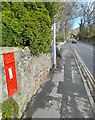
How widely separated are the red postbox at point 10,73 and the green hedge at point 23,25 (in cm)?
117

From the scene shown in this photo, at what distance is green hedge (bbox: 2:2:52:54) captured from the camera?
5.21 meters

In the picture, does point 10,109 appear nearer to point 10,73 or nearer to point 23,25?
point 10,73

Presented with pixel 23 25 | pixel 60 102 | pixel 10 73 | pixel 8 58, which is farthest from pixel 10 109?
pixel 23 25

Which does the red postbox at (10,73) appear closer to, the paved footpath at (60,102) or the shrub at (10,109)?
the shrub at (10,109)

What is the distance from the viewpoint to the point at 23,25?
18.2 ft

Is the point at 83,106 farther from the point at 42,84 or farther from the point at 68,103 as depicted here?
the point at 42,84

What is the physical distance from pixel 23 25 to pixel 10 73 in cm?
192

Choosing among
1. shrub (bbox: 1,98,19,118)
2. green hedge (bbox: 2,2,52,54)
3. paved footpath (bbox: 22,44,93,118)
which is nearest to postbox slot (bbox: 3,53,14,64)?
shrub (bbox: 1,98,19,118)

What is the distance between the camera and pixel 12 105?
13.4ft

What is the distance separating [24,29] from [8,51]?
1.73 metres

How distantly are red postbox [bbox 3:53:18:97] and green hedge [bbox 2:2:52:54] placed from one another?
3.83ft

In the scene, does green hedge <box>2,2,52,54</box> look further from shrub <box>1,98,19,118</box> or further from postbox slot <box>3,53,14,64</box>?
shrub <box>1,98,19,118</box>

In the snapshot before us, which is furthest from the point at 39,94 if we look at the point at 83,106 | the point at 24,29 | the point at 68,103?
the point at 24,29

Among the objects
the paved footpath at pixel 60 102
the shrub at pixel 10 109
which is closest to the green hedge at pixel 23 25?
the paved footpath at pixel 60 102
